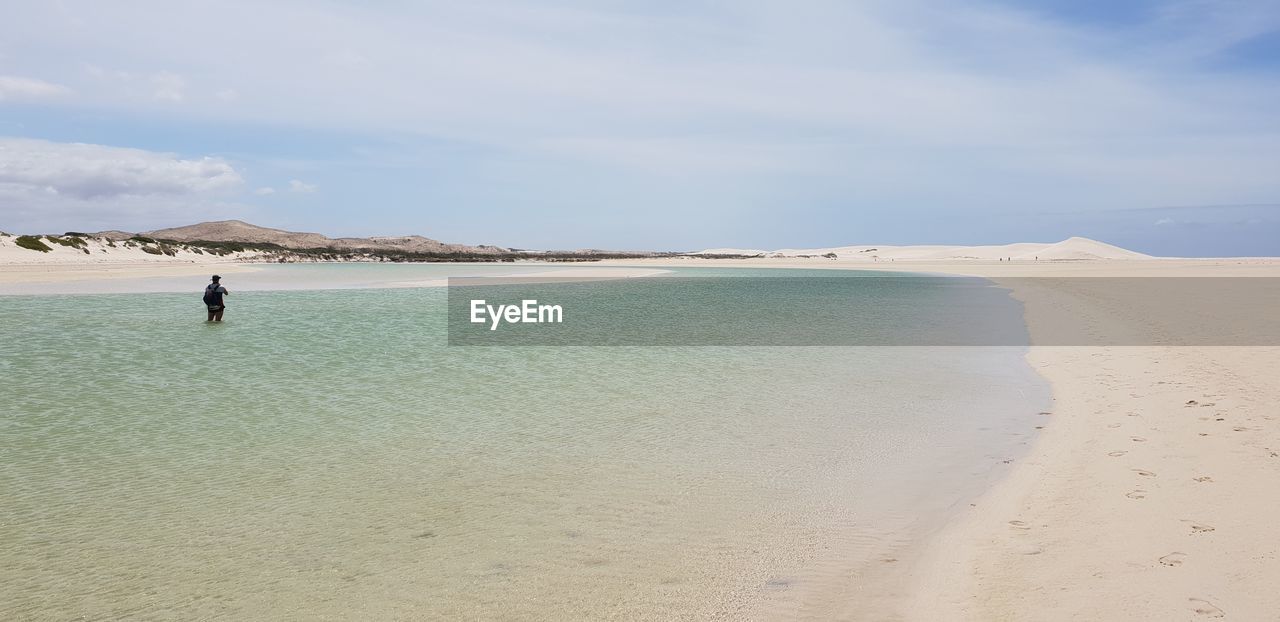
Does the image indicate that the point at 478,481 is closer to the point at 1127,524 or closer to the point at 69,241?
the point at 1127,524

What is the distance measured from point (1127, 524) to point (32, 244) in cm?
8333

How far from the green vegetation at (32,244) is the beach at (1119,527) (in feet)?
263

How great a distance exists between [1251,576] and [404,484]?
23.4 feet

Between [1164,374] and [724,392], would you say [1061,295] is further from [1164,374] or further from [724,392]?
[724,392]

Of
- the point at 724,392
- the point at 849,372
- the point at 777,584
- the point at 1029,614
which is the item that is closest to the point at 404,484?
the point at 777,584

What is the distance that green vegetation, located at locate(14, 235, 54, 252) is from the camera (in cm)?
6566

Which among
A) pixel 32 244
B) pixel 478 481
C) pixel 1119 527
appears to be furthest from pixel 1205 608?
pixel 32 244

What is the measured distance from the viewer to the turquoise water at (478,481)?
214 inches

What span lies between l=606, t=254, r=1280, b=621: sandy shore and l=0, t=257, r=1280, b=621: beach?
0.04 feet

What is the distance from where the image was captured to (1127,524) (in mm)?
6062

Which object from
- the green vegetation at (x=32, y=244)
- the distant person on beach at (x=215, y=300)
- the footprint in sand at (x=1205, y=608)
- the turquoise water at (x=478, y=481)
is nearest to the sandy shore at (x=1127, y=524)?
the footprint in sand at (x=1205, y=608)

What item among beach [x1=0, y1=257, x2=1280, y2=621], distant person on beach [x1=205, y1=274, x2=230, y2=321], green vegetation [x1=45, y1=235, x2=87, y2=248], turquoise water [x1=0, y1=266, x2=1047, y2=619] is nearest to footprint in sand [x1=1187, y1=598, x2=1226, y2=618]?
beach [x1=0, y1=257, x2=1280, y2=621]

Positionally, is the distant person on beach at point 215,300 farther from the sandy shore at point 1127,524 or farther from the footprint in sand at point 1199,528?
the footprint in sand at point 1199,528

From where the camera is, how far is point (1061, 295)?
1468 inches
